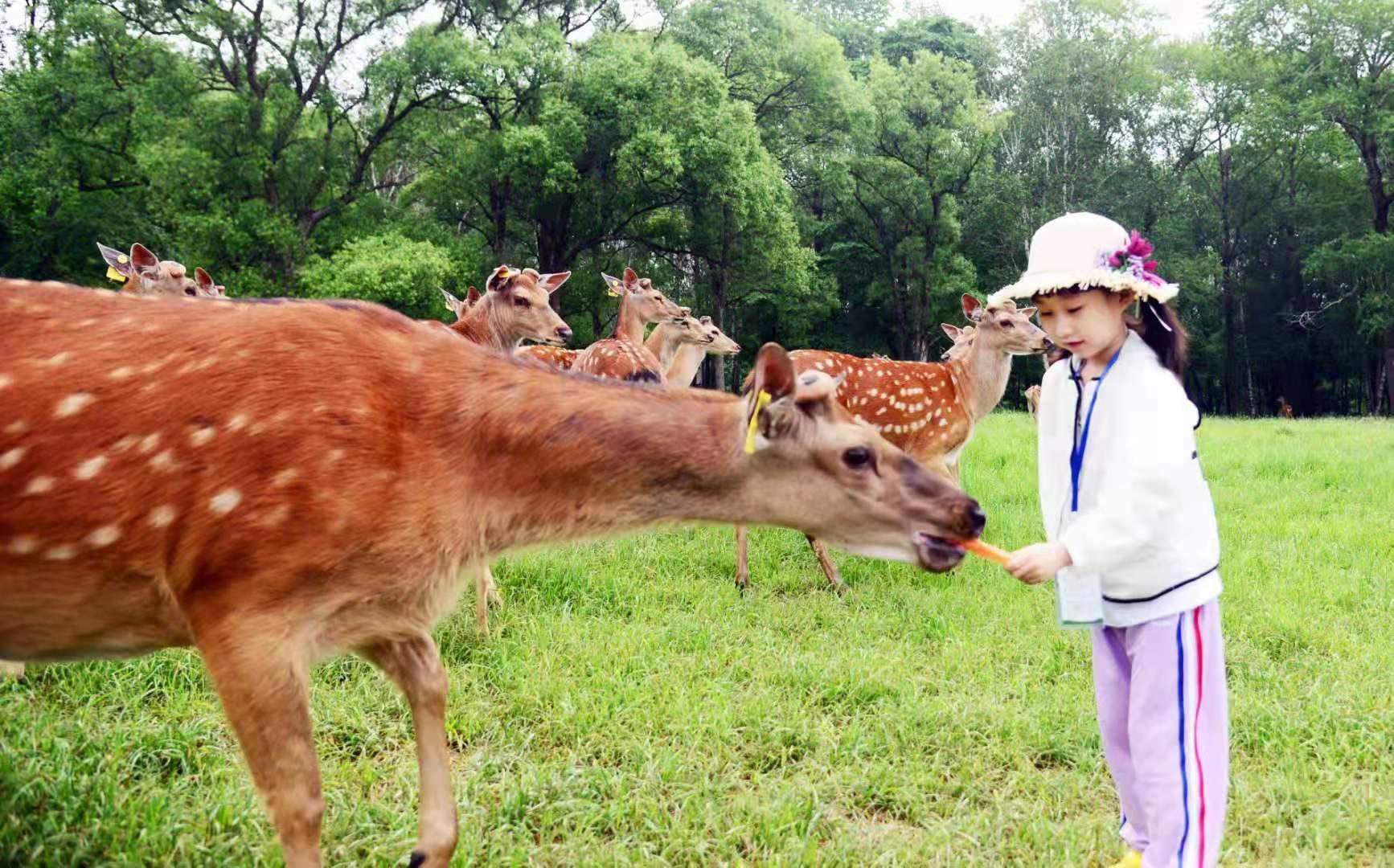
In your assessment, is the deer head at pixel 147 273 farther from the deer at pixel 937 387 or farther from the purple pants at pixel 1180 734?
the purple pants at pixel 1180 734

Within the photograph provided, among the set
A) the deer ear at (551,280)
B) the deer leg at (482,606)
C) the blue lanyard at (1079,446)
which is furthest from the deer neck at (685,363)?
the blue lanyard at (1079,446)

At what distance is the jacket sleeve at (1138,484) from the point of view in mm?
2561

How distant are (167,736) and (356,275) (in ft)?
64.0

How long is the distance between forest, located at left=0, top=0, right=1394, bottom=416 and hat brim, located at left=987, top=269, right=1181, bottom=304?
811 inches

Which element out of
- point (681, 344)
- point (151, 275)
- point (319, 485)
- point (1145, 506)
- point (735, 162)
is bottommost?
point (1145, 506)

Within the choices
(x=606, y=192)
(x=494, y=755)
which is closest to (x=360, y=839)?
(x=494, y=755)

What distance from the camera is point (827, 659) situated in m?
4.94

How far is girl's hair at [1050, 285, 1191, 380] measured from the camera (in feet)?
9.05

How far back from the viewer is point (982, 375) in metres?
8.64

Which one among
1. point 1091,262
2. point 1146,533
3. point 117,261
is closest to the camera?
point 1146,533

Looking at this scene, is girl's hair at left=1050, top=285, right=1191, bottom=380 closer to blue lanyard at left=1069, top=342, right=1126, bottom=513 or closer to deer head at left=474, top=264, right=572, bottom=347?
blue lanyard at left=1069, top=342, right=1126, bottom=513

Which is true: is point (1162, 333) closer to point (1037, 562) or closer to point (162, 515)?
point (1037, 562)

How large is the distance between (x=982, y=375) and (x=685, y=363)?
4069 millimetres

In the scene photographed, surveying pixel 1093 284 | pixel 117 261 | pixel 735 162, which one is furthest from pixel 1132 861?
pixel 735 162
